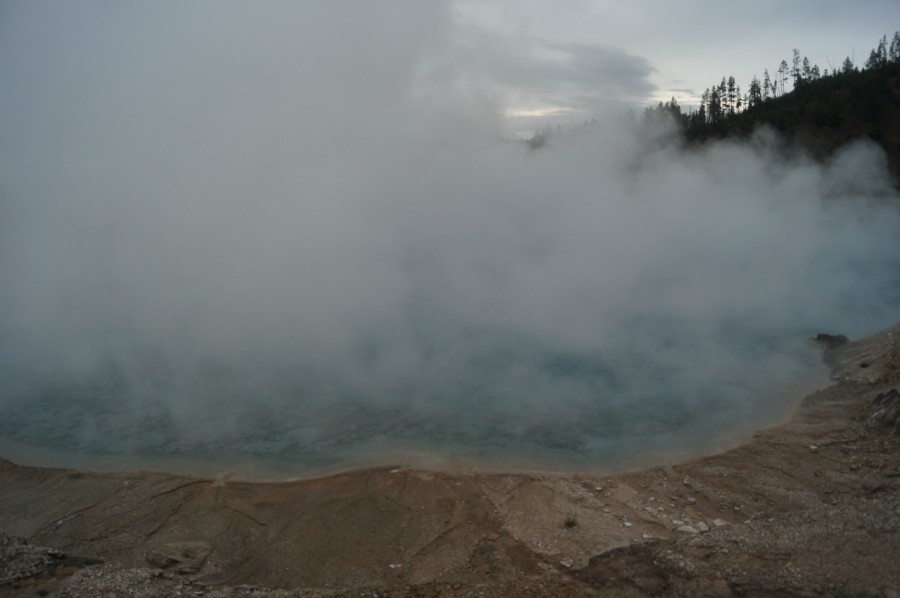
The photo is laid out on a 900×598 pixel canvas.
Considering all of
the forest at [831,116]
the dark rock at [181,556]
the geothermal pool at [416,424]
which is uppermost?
the forest at [831,116]

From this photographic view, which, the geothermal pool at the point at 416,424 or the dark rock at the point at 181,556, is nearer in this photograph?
the dark rock at the point at 181,556

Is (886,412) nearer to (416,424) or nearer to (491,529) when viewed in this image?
(491,529)

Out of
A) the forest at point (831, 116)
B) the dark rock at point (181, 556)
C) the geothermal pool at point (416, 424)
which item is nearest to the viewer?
the dark rock at point (181, 556)

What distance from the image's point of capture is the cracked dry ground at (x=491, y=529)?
11.3 feet

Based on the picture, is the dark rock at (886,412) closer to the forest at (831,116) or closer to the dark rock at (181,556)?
the dark rock at (181,556)

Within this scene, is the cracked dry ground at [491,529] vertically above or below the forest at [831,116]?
below

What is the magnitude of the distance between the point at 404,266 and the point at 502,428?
600cm

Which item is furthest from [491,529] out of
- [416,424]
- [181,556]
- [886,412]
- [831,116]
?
[831,116]

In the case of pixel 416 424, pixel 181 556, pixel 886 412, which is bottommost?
pixel 181 556

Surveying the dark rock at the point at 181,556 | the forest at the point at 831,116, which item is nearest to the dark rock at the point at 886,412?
the dark rock at the point at 181,556

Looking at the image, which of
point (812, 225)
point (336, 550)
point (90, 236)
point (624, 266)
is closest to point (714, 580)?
point (336, 550)

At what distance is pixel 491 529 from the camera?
4078 mm

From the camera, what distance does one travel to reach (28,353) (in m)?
8.07

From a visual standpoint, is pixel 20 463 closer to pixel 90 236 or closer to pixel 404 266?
pixel 90 236
